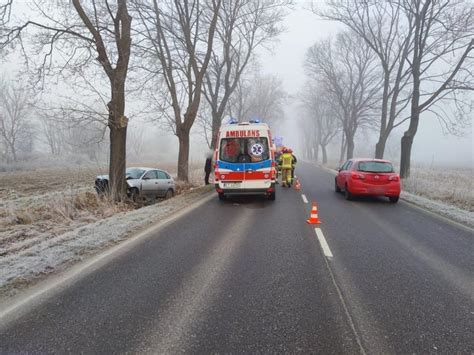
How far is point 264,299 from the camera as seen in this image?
11.5ft

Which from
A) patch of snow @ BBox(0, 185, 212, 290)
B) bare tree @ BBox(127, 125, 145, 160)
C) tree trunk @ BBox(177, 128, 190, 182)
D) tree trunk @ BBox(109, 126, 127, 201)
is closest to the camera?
patch of snow @ BBox(0, 185, 212, 290)

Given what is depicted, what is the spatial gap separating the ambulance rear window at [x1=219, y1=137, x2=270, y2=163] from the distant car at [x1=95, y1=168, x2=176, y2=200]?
13.0 feet

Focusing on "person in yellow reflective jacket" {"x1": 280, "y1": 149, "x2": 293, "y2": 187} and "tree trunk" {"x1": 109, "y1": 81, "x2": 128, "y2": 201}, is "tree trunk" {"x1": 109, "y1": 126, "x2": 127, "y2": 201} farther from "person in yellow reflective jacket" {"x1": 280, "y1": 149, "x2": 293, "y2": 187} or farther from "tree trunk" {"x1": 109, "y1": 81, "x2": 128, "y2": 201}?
"person in yellow reflective jacket" {"x1": 280, "y1": 149, "x2": 293, "y2": 187}

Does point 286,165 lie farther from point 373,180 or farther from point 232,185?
point 232,185

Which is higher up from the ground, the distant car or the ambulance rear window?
the ambulance rear window

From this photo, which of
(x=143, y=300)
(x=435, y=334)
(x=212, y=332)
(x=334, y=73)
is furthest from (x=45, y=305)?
(x=334, y=73)

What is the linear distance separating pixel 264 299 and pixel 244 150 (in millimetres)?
7562

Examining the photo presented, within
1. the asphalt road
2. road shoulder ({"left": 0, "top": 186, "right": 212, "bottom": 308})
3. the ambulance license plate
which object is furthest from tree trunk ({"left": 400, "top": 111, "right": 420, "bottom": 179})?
road shoulder ({"left": 0, "top": 186, "right": 212, "bottom": 308})

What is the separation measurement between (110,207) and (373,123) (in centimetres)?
3460

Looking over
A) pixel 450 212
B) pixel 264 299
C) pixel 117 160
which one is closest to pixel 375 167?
pixel 450 212

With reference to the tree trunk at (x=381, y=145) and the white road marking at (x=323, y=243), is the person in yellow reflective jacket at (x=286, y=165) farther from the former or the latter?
the tree trunk at (x=381, y=145)

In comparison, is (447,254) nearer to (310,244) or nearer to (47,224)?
(310,244)

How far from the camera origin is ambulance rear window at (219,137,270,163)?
10617 mm

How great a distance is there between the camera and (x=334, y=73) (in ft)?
99.6
